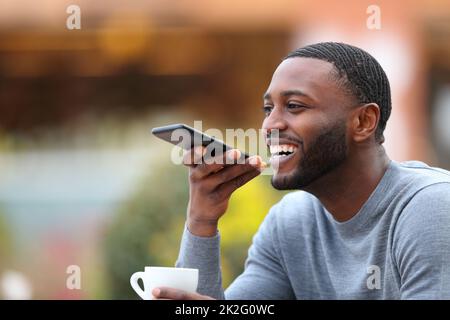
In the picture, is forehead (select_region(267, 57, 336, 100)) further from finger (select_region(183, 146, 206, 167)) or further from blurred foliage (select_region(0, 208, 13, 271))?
blurred foliage (select_region(0, 208, 13, 271))

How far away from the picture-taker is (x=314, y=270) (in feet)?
9.77

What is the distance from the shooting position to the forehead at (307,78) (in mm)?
2777

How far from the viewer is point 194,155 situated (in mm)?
2645

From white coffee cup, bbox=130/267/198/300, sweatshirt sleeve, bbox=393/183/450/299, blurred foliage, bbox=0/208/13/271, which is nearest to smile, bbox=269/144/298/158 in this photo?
sweatshirt sleeve, bbox=393/183/450/299

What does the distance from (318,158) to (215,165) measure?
1.22 ft

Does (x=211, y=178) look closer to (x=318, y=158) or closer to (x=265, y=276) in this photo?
(x=318, y=158)

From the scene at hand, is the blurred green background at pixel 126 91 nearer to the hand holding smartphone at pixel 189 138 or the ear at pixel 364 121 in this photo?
the ear at pixel 364 121

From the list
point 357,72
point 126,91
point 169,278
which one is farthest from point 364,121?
point 126,91

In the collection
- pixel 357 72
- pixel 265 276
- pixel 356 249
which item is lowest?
pixel 265 276

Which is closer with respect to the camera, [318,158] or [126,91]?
[318,158]

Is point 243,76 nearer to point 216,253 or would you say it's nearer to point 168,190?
point 168,190

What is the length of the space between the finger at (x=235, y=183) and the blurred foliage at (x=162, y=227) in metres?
2.78

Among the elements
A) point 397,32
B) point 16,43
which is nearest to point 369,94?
point 397,32
